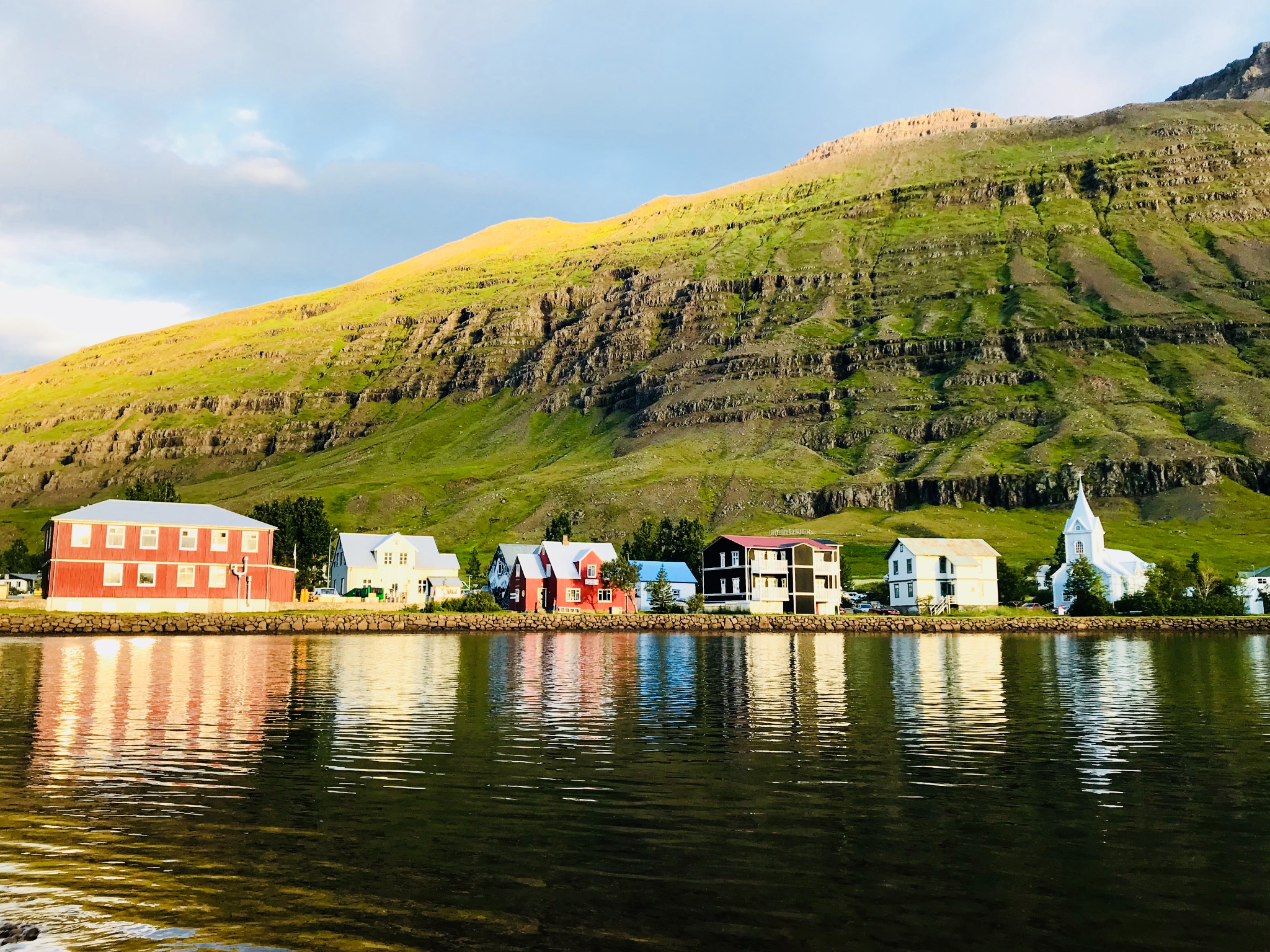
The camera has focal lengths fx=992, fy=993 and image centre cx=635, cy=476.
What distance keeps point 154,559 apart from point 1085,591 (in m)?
124

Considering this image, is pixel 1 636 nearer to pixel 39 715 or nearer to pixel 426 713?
pixel 39 715

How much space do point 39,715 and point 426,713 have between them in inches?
562

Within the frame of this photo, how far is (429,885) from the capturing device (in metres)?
15.9

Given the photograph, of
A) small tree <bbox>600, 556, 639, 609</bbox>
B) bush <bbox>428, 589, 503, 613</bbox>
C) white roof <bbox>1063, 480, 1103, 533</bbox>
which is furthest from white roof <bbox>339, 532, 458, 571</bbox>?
white roof <bbox>1063, 480, 1103, 533</bbox>

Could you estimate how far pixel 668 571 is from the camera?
15925cm

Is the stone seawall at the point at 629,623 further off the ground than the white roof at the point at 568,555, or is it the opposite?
the white roof at the point at 568,555

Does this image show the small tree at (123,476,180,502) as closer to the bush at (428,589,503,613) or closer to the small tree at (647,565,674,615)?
the bush at (428,589,503,613)

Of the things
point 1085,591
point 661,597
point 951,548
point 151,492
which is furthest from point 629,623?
point 151,492

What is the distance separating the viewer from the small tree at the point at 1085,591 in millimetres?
142125

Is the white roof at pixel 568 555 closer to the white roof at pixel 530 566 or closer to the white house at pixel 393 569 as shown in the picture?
the white roof at pixel 530 566

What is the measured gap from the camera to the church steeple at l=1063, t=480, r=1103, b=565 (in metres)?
165

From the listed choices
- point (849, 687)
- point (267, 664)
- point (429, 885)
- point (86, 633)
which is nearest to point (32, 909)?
point (429, 885)

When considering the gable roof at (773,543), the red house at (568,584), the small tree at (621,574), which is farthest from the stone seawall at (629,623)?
the gable roof at (773,543)

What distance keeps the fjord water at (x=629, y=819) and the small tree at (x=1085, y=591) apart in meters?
103
